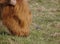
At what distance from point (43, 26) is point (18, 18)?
1.31 meters

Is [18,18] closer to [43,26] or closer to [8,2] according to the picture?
[8,2]

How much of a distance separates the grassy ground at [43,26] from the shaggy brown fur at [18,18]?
0.14m

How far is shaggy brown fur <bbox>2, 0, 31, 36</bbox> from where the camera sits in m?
5.84

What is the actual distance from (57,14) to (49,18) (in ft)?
2.31

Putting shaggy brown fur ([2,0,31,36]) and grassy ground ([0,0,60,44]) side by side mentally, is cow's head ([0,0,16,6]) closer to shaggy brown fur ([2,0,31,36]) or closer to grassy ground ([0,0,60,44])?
shaggy brown fur ([2,0,31,36])

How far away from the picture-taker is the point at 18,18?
5980 millimetres

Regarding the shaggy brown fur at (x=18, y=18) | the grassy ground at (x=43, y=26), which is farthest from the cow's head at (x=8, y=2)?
the grassy ground at (x=43, y=26)

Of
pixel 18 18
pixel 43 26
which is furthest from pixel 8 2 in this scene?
pixel 43 26

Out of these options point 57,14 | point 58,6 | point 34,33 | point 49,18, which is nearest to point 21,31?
point 34,33

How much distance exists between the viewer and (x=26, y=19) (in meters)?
6.10

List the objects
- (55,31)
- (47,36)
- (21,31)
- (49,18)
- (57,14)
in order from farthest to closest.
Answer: (57,14)
(49,18)
(55,31)
(47,36)
(21,31)

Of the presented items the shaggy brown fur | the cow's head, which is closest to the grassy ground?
the shaggy brown fur

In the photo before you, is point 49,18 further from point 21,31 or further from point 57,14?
point 21,31

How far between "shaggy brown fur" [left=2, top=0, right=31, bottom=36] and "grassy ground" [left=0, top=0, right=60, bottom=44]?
0.45ft
